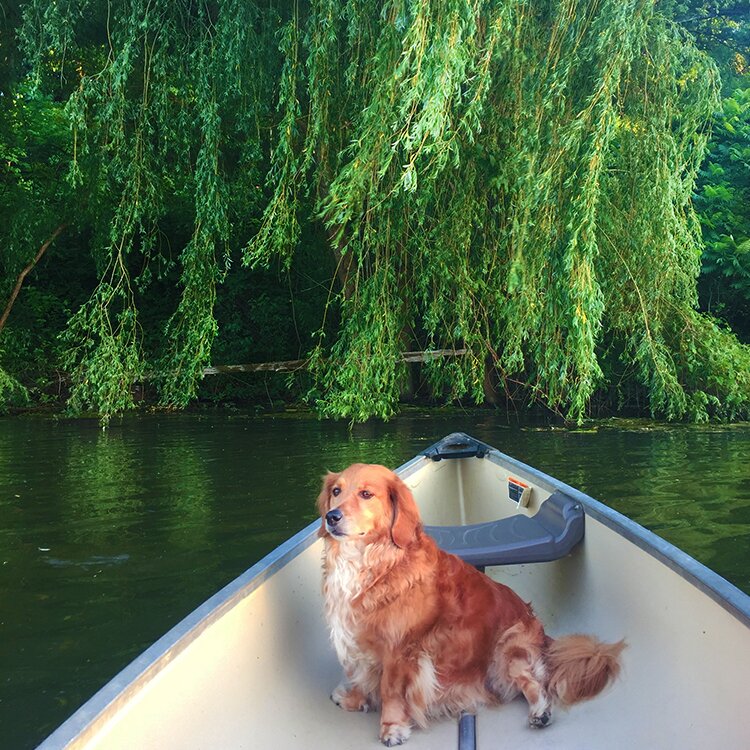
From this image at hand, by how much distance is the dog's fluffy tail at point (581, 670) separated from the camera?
228 cm

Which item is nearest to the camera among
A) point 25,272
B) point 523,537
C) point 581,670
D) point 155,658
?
point 155,658

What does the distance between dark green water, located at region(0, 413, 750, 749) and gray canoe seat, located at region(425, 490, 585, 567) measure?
1515 mm

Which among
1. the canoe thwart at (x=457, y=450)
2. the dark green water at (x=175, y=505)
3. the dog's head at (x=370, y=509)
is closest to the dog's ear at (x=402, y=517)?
the dog's head at (x=370, y=509)

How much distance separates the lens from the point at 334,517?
2.18 meters

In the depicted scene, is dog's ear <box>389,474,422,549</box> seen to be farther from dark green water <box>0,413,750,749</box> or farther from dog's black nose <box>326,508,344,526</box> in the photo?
dark green water <box>0,413,750,749</box>

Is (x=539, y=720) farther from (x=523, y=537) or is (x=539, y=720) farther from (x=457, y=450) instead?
(x=457, y=450)

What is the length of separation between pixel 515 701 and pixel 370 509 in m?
0.74

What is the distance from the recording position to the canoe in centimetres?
180

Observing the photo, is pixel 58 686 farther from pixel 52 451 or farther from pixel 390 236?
pixel 52 451

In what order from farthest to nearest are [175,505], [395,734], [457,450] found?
[175,505] → [457,450] → [395,734]

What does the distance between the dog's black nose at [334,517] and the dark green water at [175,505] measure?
1.41m

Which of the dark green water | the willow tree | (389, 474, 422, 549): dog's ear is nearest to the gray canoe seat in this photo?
(389, 474, 422, 549): dog's ear

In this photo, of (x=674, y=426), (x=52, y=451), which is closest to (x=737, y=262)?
(x=674, y=426)

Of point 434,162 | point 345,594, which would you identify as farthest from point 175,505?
Answer: point 345,594
